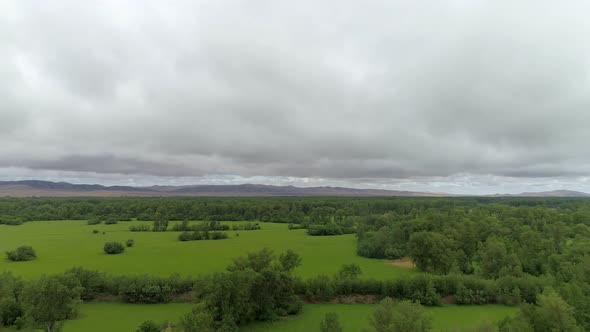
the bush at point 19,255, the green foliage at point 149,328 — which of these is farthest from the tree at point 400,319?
the bush at point 19,255

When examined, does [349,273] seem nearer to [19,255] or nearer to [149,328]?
[149,328]

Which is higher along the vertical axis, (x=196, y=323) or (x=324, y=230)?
(x=196, y=323)

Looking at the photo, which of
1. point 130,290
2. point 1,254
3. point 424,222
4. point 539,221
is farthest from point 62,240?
point 539,221

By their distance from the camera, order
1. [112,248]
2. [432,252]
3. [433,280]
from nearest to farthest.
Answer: [433,280], [432,252], [112,248]

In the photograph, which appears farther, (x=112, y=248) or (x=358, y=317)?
(x=112, y=248)

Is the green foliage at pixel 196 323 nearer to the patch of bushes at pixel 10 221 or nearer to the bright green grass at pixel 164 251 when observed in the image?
the bright green grass at pixel 164 251

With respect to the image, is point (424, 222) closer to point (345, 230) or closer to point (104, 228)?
point (345, 230)

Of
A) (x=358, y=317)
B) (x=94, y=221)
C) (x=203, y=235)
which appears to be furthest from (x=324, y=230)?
(x=94, y=221)

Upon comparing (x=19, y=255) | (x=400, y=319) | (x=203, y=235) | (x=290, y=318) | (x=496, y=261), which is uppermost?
(x=400, y=319)
